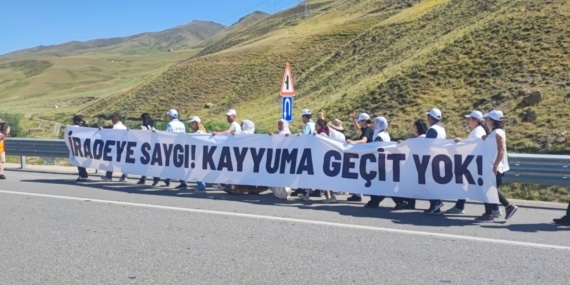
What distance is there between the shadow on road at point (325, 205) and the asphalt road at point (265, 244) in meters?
0.03

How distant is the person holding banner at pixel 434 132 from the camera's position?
946 cm

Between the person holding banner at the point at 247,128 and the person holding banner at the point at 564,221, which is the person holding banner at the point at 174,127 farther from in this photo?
the person holding banner at the point at 564,221

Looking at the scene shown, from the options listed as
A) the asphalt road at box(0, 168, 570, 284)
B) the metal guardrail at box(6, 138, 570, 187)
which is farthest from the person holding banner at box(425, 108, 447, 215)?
the metal guardrail at box(6, 138, 570, 187)

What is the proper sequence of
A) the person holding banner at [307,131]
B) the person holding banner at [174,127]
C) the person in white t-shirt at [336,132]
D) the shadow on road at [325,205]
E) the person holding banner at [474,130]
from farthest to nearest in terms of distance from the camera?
the person holding banner at [174,127], the person holding banner at [307,131], the person in white t-shirt at [336,132], the person holding banner at [474,130], the shadow on road at [325,205]

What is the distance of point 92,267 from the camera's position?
20.7 ft

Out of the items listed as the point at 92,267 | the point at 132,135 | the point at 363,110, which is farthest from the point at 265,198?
the point at 363,110

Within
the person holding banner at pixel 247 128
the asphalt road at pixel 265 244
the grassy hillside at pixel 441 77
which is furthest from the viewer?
the grassy hillside at pixel 441 77

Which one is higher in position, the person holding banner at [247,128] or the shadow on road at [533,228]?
the person holding banner at [247,128]

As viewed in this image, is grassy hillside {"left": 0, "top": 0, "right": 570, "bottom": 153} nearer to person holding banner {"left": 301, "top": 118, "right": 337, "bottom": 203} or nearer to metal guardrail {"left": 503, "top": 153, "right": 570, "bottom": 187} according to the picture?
metal guardrail {"left": 503, "top": 153, "right": 570, "bottom": 187}

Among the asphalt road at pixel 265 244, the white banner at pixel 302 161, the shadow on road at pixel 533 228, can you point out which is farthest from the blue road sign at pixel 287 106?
the shadow on road at pixel 533 228

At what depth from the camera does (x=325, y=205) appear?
10375 millimetres

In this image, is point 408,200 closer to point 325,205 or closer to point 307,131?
point 325,205

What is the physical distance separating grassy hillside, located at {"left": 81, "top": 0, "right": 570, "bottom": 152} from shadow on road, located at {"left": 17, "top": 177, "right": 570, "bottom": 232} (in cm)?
1071

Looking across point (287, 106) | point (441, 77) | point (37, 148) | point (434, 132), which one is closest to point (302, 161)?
point (434, 132)
